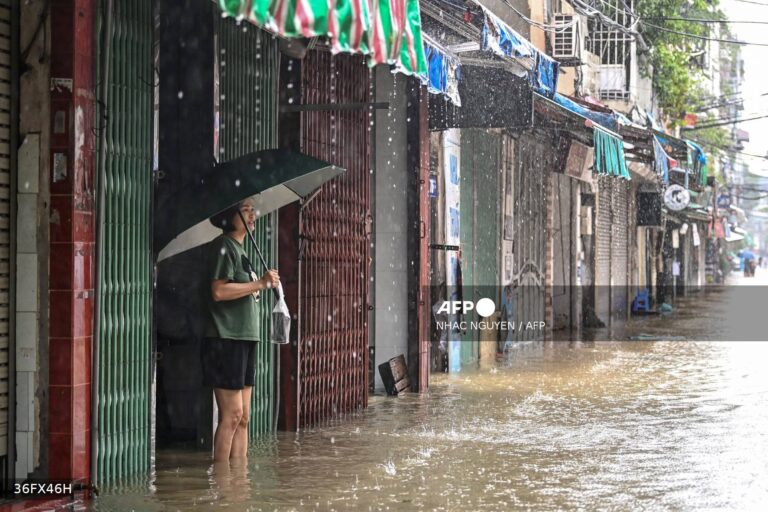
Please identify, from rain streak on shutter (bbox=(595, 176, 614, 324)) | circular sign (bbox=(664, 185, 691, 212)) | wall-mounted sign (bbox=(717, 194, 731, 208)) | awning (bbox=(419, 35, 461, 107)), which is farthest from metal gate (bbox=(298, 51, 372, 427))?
wall-mounted sign (bbox=(717, 194, 731, 208))

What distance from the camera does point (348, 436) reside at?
33.0 feet

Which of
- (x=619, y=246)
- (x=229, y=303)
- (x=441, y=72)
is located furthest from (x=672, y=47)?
(x=229, y=303)

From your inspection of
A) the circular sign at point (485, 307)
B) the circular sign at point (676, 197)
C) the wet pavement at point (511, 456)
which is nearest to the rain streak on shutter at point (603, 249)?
the circular sign at point (676, 197)

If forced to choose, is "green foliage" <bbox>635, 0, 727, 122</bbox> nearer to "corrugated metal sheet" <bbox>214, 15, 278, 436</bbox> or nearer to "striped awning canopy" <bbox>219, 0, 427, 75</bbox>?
"corrugated metal sheet" <bbox>214, 15, 278, 436</bbox>

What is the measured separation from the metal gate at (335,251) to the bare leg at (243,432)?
197cm

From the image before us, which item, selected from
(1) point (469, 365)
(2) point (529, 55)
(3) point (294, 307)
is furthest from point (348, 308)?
(1) point (469, 365)

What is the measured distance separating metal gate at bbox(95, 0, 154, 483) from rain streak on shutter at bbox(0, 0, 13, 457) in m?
0.57

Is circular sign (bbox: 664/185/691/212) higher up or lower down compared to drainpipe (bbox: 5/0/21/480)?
higher up

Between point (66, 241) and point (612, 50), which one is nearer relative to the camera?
point (66, 241)

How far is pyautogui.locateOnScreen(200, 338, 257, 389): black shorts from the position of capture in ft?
25.9

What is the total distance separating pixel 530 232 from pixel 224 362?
14.9 meters

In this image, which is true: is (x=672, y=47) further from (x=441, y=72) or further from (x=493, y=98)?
(x=441, y=72)

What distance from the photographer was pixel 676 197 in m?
36.8

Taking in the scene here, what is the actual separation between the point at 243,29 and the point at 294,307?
8.08ft
